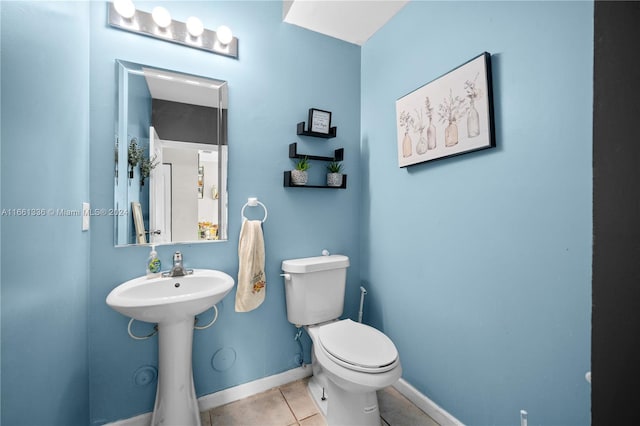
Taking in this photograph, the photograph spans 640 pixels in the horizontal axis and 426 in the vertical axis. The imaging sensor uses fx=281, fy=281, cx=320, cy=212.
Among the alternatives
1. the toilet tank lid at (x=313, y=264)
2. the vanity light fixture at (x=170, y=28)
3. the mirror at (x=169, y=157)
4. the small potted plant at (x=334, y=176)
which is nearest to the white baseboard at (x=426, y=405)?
the toilet tank lid at (x=313, y=264)

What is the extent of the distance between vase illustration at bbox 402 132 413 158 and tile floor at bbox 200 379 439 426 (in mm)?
1453

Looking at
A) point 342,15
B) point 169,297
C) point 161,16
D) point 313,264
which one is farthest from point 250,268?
point 342,15

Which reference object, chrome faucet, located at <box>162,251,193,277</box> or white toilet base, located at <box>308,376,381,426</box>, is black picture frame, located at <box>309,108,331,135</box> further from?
white toilet base, located at <box>308,376,381,426</box>

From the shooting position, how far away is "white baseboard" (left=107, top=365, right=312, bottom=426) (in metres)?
1.48

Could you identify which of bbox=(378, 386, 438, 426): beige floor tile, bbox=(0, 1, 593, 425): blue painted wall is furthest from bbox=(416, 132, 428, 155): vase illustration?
bbox=(378, 386, 438, 426): beige floor tile

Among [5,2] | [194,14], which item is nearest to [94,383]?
[5,2]

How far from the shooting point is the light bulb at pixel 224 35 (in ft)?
5.17

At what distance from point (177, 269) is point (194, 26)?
1.30 metres

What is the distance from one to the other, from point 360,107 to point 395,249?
3.54 feet

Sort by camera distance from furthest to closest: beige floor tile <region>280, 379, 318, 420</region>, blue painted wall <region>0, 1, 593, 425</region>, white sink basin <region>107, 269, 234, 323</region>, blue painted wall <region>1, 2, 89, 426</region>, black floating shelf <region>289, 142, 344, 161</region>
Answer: black floating shelf <region>289, 142, 344, 161</region> → beige floor tile <region>280, 379, 318, 420</region> → white sink basin <region>107, 269, 234, 323</region> → blue painted wall <region>0, 1, 593, 425</region> → blue painted wall <region>1, 2, 89, 426</region>

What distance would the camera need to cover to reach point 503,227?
119cm

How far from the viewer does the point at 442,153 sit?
1.43 metres

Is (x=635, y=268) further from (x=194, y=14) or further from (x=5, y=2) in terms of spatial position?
(x=194, y=14)

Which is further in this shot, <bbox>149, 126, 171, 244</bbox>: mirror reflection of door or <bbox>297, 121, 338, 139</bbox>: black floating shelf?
<bbox>297, 121, 338, 139</bbox>: black floating shelf
